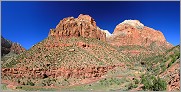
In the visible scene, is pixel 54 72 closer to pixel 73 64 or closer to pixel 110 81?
pixel 73 64

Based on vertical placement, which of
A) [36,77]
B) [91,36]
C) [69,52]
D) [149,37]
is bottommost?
[36,77]

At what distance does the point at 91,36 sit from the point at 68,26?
4.19 metres

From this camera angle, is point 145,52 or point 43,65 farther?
point 145,52

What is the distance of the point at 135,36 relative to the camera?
94812 millimetres

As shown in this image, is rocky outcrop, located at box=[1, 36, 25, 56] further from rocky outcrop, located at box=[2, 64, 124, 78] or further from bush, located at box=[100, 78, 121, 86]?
bush, located at box=[100, 78, 121, 86]

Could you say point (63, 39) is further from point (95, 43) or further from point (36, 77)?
point (36, 77)

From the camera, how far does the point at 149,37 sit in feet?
318

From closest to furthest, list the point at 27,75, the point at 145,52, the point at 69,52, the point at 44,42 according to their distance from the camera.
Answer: the point at 27,75
the point at 69,52
the point at 44,42
the point at 145,52

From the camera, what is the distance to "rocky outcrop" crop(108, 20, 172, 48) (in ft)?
303

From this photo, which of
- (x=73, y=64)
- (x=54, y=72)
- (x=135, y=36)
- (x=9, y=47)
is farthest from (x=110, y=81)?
(x=135, y=36)

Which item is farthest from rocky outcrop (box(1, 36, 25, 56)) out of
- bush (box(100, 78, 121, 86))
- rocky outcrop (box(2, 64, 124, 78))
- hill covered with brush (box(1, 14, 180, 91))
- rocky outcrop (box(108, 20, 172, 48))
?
bush (box(100, 78, 121, 86))

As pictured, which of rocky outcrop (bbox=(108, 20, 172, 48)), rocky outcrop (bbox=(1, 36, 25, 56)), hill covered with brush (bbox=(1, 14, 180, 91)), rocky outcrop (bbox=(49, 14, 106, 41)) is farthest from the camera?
rocky outcrop (bbox=(108, 20, 172, 48))

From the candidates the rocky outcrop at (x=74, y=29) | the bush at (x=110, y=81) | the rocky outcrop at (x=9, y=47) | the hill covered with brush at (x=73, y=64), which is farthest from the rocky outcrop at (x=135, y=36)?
the bush at (x=110, y=81)

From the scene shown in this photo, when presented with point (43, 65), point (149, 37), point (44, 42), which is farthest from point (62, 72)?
point (149, 37)
